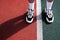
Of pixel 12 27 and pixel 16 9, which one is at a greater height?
pixel 16 9

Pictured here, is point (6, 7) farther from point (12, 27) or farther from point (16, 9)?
point (12, 27)

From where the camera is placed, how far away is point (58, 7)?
2561 mm

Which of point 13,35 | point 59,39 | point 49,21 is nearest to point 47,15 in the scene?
point 49,21

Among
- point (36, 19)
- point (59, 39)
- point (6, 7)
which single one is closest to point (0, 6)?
point (6, 7)

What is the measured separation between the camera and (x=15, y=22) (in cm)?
242

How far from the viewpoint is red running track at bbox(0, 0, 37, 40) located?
231cm

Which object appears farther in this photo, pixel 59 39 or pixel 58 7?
pixel 58 7

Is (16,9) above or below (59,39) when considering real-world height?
→ above

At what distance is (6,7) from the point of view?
253cm

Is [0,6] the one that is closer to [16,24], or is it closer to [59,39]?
[16,24]

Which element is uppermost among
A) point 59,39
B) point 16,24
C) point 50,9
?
point 50,9

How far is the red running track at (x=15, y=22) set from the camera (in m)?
2.31

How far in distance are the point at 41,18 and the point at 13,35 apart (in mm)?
455

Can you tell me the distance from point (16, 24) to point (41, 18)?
35cm
